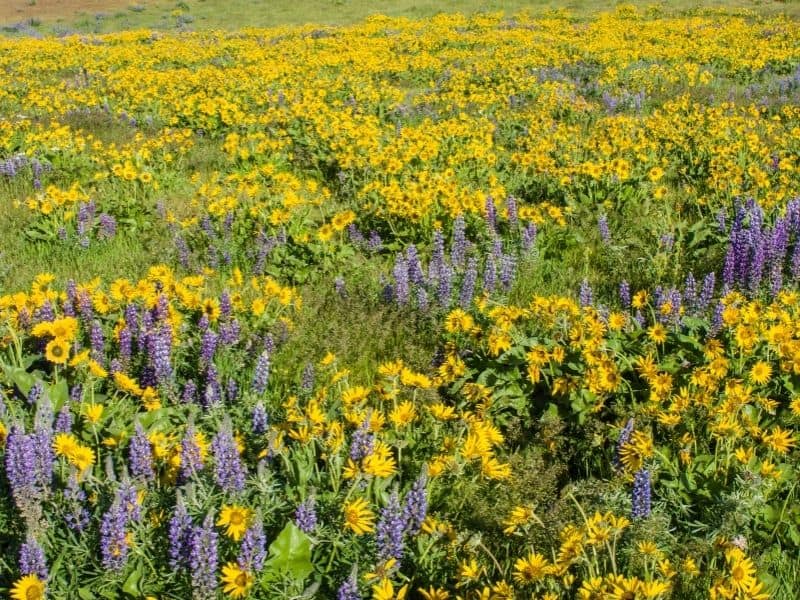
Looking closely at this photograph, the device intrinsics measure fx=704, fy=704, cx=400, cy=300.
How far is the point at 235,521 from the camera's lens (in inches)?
90.0

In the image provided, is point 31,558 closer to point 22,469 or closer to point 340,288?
point 22,469

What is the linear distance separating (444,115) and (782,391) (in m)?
8.25

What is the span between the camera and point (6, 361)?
12.4 feet

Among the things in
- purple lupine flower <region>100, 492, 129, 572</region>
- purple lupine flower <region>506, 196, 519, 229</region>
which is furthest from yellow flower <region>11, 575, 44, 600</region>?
purple lupine flower <region>506, 196, 519, 229</region>

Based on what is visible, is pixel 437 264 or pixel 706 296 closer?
pixel 706 296

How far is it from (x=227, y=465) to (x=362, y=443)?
497mm

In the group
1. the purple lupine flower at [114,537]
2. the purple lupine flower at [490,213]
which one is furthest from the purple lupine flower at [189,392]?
the purple lupine flower at [490,213]

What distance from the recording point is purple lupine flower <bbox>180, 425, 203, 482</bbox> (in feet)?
8.63

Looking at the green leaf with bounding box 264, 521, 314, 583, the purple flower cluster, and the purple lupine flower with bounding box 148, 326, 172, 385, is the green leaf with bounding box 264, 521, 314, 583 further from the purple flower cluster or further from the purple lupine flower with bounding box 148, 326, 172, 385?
the purple flower cluster

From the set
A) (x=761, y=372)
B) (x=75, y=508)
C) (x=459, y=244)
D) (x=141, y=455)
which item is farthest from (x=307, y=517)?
(x=459, y=244)

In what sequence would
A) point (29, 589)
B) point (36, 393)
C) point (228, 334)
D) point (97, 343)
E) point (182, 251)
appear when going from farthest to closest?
point (182, 251) → point (228, 334) → point (97, 343) → point (36, 393) → point (29, 589)

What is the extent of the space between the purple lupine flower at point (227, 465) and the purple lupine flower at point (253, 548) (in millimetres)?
337

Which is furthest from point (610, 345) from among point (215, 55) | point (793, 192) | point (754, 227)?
point (215, 55)

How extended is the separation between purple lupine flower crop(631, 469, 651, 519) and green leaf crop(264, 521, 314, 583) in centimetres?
126
